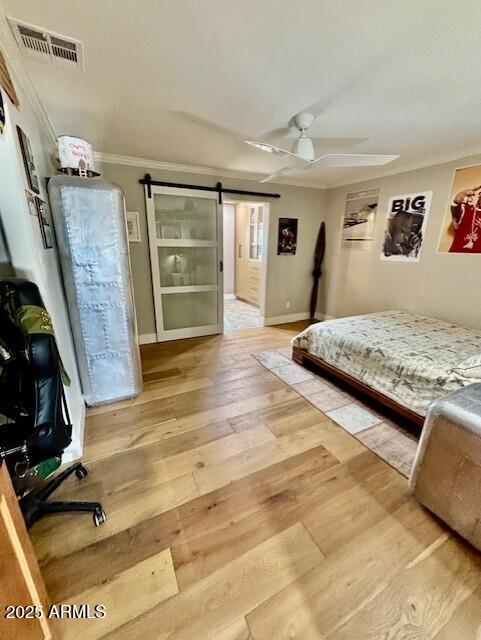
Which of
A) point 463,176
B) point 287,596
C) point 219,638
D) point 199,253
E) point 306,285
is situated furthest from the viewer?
point 306,285

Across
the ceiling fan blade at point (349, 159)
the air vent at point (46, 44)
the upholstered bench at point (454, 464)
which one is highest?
the air vent at point (46, 44)

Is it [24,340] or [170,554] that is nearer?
[24,340]

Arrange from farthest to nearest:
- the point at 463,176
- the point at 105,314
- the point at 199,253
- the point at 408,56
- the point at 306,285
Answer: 1. the point at 306,285
2. the point at 199,253
3. the point at 463,176
4. the point at 105,314
5. the point at 408,56

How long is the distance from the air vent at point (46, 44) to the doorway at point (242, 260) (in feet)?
12.2

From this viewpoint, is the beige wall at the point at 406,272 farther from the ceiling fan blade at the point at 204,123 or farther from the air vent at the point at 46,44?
the air vent at the point at 46,44

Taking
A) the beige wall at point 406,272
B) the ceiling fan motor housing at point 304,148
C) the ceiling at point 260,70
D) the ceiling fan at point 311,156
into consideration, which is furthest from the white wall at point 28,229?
the beige wall at point 406,272

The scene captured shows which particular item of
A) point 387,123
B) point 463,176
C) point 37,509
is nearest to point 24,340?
point 37,509

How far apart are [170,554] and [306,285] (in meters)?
4.24

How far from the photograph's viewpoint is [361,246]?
13.1ft

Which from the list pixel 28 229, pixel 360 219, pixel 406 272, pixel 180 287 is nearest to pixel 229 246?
pixel 180 287

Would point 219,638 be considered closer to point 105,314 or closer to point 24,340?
point 24,340

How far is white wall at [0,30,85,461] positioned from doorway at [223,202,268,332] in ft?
10.2

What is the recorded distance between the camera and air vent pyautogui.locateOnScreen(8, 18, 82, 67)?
124 centimetres

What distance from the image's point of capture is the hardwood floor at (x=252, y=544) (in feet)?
3.25
